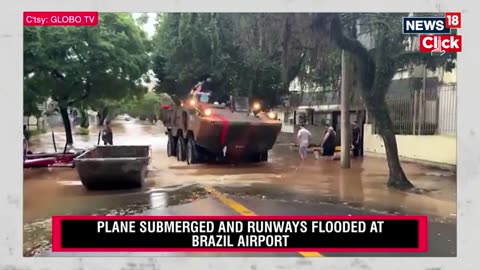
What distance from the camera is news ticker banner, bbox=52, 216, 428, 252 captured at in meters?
3.55

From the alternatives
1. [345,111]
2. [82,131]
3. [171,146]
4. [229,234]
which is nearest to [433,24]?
[345,111]

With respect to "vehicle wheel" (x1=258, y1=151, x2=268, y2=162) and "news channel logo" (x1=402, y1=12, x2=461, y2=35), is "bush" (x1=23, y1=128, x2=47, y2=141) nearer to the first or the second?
"vehicle wheel" (x1=258, y1=151, x2=268, y2=162)

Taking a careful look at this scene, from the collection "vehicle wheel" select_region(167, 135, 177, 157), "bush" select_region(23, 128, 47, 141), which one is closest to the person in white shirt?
"vehicle wheel" select_region(167, 135, 177, 157)

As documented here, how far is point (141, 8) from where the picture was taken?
3527mm

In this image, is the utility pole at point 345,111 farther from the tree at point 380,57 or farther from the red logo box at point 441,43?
the red logo box at point 441,43

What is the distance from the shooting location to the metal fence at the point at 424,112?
145 inches

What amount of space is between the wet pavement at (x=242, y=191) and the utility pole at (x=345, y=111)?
9 cm

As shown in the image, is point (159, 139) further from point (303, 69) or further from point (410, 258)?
point (410, 258)

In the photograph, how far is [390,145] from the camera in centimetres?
384

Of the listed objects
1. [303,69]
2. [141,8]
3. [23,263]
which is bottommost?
[23,263]

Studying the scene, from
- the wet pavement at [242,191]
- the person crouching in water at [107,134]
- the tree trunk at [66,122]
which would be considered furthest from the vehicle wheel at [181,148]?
the tree trunk at [66,122]

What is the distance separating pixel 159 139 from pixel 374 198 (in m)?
1.59
